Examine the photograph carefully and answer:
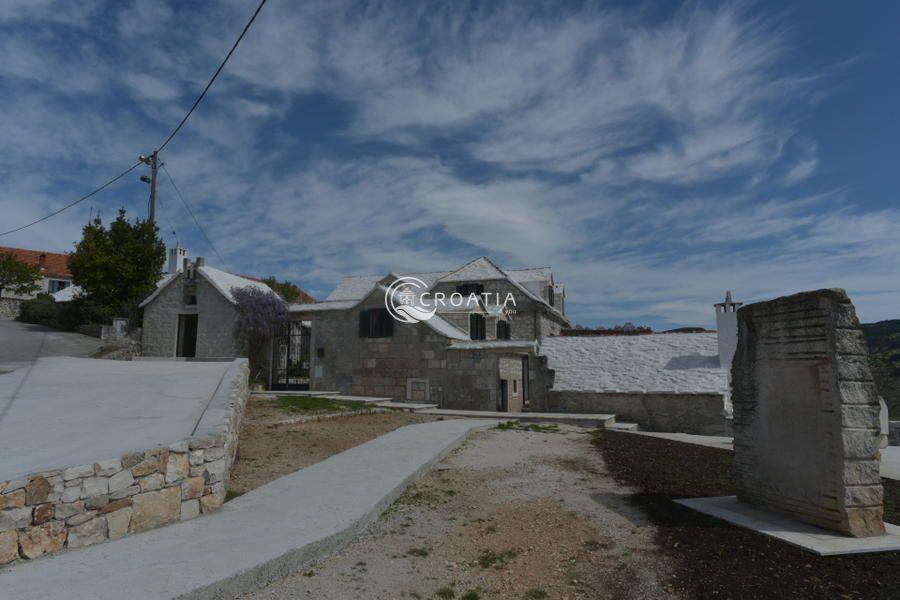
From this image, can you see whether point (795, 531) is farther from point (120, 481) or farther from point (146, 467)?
point (120, 481)

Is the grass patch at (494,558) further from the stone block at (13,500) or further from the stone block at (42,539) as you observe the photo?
the stone block at (13,500)

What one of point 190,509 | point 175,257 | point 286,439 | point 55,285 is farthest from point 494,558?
point 55,285

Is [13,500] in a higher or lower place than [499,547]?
higher

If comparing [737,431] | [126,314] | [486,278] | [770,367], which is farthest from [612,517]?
[126,314]

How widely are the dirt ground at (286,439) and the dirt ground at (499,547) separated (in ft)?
6.30

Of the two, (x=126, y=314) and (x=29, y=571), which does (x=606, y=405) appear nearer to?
(x=29, y=571)

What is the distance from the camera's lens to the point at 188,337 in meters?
24.0

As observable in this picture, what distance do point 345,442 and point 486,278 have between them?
69.8ft

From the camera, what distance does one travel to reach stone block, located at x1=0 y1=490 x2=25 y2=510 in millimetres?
3531

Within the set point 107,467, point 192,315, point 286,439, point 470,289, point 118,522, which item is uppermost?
point 470,289

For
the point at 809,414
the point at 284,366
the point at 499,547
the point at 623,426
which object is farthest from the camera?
the point at 284,366
